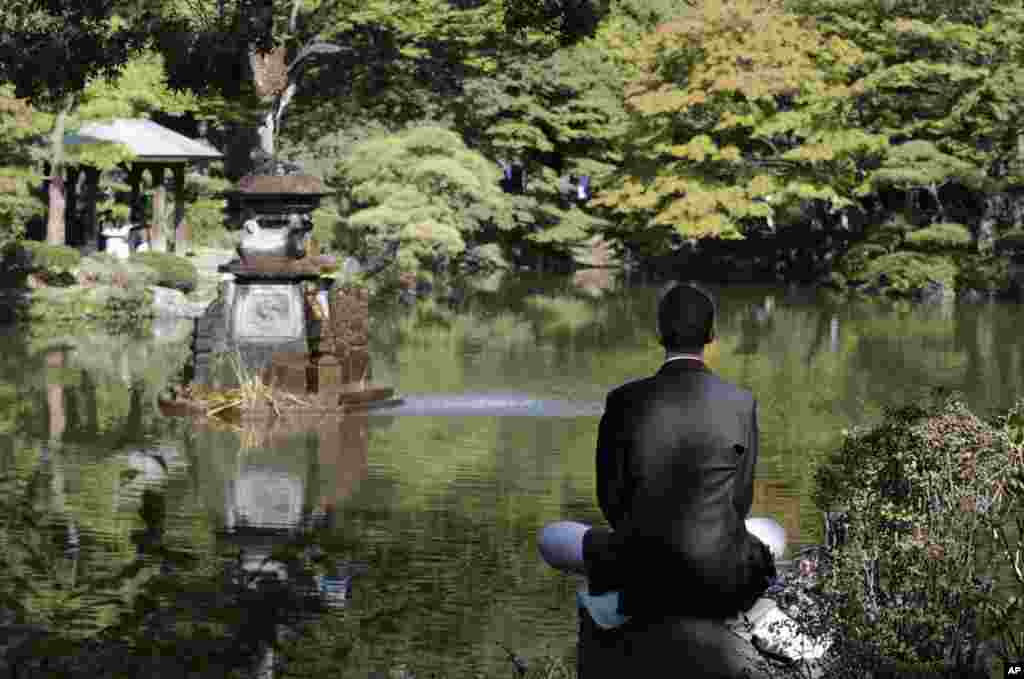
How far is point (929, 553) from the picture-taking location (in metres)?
6.99

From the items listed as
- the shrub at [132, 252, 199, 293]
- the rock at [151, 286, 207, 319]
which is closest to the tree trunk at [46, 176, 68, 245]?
the shrub at [132, 252, 199, 293]

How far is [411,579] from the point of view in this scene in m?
11.8

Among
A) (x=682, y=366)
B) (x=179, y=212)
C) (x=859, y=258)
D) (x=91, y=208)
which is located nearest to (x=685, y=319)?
(x=682, y=366)

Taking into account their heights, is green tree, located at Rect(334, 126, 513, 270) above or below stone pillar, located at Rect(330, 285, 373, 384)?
above

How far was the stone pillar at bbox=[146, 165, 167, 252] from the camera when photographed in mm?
45188

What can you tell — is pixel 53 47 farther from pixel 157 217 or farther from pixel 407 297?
pixel 157 217

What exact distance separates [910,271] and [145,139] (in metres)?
19.8

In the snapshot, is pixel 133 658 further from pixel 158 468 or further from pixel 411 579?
pixel 158 468

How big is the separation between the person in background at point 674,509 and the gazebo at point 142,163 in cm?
3713

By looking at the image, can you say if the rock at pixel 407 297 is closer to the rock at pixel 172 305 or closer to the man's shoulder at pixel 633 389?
the rock at pixel 172 305

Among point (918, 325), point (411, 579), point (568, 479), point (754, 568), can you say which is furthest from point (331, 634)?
point (918, 325)

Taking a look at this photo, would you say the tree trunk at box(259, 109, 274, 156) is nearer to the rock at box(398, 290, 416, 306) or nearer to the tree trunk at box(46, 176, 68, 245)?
the rock at box(398, 290, 416, 306)

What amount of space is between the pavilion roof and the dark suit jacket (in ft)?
121

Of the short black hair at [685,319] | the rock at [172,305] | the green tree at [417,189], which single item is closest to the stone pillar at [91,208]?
the green tree at [417,189]
